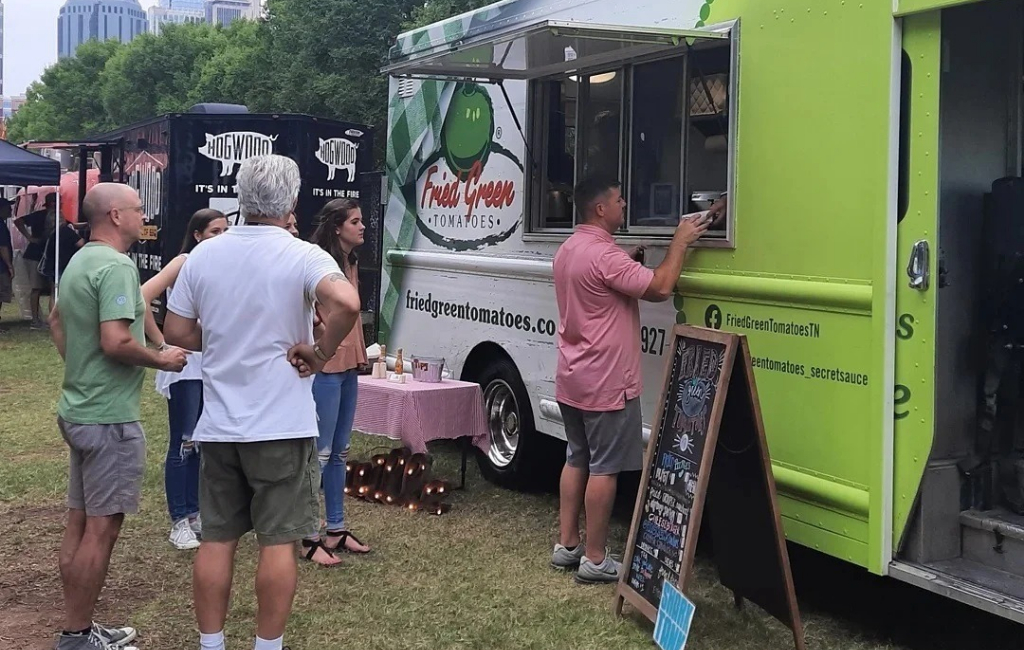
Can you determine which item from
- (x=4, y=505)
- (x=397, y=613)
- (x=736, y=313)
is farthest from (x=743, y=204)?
(x=4, y=505)

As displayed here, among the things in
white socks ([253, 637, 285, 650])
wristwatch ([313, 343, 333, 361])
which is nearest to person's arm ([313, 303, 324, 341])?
wristwatch ([313, 343, 333, 361])

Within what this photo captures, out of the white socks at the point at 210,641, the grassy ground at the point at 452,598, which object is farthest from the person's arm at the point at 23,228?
the white socks at the point at 210,641

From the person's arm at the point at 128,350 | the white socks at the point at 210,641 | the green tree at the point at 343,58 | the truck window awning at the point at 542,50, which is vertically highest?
the green tree at the point at 343,58

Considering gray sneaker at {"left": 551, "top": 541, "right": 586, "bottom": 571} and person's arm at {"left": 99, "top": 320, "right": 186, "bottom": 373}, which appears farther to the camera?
gray sneaker at {"left": 551, "top": 541, "right": 586, "bottom": 571}

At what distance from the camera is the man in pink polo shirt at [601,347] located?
4727 millimetres

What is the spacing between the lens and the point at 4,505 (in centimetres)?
624

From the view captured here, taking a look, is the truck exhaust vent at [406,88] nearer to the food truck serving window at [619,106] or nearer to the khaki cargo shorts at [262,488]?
the food truck serving window at [619,106]

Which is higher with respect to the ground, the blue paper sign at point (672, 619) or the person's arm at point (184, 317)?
the person's arm at point (184, 317)

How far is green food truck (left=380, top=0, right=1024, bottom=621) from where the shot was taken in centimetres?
382

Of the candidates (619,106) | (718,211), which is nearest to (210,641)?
(718,211)

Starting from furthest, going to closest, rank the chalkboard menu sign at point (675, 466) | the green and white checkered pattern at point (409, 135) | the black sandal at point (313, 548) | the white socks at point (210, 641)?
the green and white checkered pattern at point (409, 135), the black sandal at point (313, 548), the chalkboard menu sign at point (675, 466), the white socks at point (210, 641)

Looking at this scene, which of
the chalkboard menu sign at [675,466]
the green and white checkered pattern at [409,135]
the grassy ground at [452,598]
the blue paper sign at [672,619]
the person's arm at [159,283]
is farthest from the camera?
the green and white checkered pattern at [409,135]

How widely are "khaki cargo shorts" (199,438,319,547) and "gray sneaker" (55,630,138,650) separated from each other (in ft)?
2.56

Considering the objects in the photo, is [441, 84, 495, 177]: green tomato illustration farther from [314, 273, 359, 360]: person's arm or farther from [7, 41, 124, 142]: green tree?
[7, 41, 124, 142]: green tree
